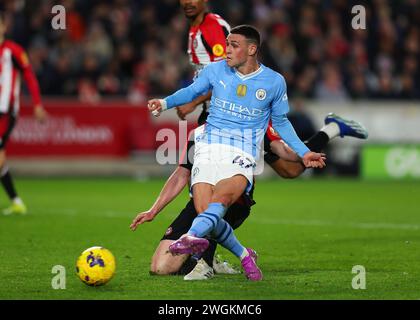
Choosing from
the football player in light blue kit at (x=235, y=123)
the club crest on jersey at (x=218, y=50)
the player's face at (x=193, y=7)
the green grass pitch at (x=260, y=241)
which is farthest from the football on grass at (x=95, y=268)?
the player's face at (x=193, y=7)

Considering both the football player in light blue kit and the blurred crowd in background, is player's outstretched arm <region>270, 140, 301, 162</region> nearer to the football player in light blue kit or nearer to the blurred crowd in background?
the football player in light blue kit

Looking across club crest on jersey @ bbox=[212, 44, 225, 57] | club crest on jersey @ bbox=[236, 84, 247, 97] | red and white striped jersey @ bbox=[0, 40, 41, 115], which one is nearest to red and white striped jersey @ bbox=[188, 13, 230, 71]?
club crest on jersey @ bbox=[212, 44, 225, 57]

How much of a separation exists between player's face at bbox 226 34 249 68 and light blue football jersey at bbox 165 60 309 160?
0.10m

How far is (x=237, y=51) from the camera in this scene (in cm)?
793

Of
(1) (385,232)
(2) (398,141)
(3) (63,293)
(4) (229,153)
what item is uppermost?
(4) (229,153)

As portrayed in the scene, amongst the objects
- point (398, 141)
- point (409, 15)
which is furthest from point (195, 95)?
point (409, 15)

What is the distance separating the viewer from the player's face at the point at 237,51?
7922mm

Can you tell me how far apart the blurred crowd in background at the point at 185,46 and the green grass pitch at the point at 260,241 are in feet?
10.1

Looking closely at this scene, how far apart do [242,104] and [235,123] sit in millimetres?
164

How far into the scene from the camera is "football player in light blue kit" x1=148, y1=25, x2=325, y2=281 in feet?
25.3
